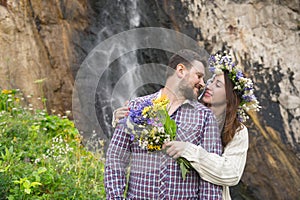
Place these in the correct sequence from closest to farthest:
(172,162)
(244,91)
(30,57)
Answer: (172,162), (244,91), (30,57)

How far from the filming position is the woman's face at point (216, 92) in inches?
123

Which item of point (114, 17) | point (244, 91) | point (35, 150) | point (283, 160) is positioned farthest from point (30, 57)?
point (244, 91)

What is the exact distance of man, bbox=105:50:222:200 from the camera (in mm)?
2797

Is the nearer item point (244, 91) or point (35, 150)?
point (244, 91)

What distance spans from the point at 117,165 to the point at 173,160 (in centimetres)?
32

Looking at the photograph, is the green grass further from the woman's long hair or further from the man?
the woman's long hair

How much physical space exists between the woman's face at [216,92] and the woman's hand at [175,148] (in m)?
0.49

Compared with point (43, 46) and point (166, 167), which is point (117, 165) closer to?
point (166, 167)

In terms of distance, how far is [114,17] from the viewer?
24.7 ft

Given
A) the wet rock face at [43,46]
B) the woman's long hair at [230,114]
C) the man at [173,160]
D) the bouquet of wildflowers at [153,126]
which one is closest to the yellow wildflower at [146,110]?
the bouquet of wildflowers at [153,126]

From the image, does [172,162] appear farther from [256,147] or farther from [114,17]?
[114,17]

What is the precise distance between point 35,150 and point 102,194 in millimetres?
963

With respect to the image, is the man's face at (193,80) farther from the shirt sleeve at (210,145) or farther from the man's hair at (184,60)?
the shirt sleeve at (210,145)

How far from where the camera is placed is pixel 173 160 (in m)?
2.81
